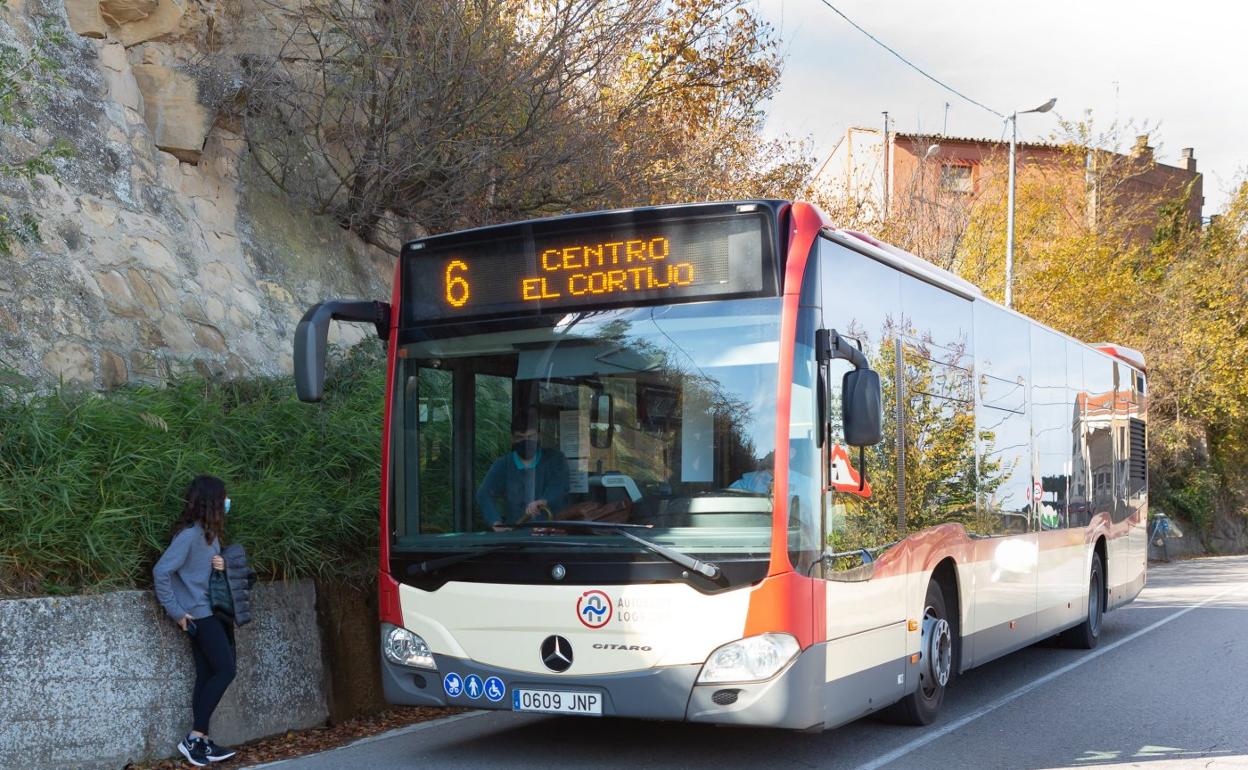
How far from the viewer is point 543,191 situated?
15125 mm

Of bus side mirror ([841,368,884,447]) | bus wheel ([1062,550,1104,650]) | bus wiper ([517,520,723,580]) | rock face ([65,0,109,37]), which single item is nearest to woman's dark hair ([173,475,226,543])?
bus wiper ([517,520,723,580])

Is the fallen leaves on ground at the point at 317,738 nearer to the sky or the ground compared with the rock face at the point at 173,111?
nearer to the ground

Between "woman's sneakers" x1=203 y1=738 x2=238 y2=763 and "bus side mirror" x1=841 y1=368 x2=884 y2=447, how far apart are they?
4092mm

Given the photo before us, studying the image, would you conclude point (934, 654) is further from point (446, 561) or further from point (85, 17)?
point (85, 17)

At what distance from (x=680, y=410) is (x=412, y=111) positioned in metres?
8.01

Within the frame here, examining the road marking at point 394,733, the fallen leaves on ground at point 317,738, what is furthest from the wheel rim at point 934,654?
the fallen leaves on ground at point 317,738

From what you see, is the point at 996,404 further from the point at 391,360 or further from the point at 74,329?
the point at 74,329

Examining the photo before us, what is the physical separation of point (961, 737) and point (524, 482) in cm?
345

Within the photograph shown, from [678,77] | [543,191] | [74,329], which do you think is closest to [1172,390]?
[678,77]

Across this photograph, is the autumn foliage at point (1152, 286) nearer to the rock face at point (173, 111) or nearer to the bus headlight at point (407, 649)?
the rock face at point (173, 111)

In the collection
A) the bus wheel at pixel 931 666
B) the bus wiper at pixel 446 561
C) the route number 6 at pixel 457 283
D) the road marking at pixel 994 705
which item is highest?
the route number 6 at pixel 457 283

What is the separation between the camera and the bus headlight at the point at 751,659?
616 cm

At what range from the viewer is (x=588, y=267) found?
6.80 metres

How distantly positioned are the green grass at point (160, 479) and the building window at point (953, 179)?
20311 millimetres
